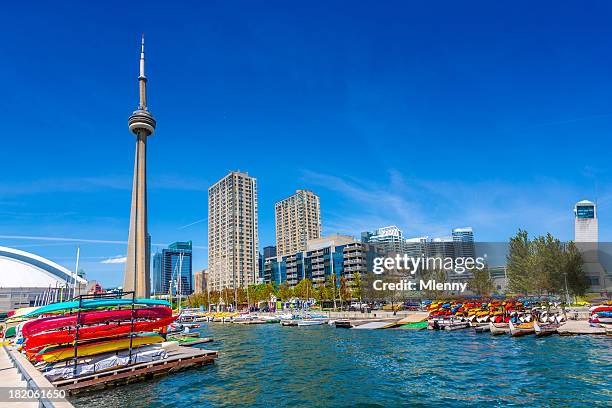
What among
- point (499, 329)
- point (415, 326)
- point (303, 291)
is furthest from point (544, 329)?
point (303, 291)

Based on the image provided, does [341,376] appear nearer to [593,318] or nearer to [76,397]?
[76,397]

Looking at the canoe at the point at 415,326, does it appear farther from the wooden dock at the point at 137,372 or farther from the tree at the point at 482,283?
the tree at the point at 482,283

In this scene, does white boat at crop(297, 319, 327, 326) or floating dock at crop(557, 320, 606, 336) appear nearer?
floating dock at crop(557, 320, 606, 336)

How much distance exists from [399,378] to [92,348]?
83.3 ft

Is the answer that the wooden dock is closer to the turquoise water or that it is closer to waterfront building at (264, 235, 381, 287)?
the turquoise water

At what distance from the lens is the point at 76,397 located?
28.7m

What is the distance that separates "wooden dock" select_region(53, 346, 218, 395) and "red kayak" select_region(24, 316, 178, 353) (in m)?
3.80

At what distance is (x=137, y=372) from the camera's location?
110 ft

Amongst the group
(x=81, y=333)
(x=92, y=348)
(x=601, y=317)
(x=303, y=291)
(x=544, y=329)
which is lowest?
(x=303, y=291)

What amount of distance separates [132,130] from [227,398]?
4702 inches

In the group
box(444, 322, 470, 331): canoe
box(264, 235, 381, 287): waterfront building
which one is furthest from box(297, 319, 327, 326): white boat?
box(264, 235, 381, 287): waterfront building

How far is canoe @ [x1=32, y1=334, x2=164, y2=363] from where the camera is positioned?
3247 cm

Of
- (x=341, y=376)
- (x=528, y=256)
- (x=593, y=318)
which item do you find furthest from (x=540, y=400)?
(x=528, y=256)

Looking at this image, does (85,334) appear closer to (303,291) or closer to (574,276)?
(574,276)
